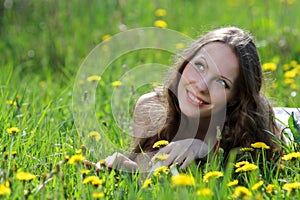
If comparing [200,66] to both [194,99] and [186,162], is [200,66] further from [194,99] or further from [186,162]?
[186,162]

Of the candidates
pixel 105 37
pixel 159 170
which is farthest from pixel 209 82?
pixel 105 37

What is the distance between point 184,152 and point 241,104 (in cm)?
36

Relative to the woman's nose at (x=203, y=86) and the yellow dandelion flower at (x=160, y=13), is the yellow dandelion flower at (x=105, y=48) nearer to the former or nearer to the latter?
the yellow dandelion flower at (x=160, y=13)

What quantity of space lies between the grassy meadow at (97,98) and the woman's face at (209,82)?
209 mm

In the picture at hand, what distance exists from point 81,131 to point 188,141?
0.52 meters

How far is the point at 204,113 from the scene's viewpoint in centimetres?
233

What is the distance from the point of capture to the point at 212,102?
2.27m

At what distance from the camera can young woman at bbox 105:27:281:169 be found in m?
2.27

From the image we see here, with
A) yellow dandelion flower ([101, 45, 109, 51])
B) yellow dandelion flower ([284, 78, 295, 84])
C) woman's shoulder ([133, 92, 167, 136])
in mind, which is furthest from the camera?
yellow dandelion flower ([101, 45, 109, 51])

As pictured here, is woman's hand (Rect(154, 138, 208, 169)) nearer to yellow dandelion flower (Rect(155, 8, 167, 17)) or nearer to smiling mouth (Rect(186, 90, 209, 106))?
smiling mouth (Rect(186, 90, 209, 106))

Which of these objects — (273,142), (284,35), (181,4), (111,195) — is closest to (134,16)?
(181,4)

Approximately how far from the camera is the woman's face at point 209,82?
2260 mm

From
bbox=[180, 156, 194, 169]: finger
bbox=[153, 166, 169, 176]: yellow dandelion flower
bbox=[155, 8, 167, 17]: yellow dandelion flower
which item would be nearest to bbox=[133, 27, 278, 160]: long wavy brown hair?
bbox=[180, 156, 194, 169]: finger

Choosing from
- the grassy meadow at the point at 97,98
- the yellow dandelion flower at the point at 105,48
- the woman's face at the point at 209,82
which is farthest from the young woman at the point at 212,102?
the yellow dandelion flower at the point at 105,48
